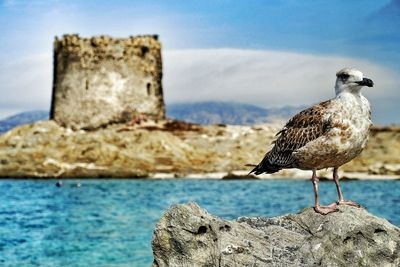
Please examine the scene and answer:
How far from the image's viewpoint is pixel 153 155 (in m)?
39.1

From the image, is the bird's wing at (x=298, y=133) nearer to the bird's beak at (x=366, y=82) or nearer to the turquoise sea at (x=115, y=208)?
the bird's beak at (x=366, y=82)

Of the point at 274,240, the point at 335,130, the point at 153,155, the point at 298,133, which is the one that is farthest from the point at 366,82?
the point at 153,155

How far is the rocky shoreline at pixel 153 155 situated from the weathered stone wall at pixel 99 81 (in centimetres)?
746

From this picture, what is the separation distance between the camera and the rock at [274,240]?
524cm

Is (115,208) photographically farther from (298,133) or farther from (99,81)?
(99,81)

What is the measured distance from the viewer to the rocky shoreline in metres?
38.5

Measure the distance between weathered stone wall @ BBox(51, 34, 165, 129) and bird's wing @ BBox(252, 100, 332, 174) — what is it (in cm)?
4422

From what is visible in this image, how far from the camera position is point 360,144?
18.8 feet

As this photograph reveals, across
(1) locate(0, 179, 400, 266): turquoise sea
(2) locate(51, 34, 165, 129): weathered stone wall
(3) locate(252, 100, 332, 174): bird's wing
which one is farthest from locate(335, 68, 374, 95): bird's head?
(2) locate(51, 34, 165, 129): weathered stone wall

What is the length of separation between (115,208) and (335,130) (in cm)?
1895

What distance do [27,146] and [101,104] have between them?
10243 millimetres

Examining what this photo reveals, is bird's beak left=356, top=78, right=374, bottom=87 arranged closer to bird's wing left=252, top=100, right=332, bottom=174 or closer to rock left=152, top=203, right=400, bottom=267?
bird's wing left=252, top=100, right=332, bottom=174

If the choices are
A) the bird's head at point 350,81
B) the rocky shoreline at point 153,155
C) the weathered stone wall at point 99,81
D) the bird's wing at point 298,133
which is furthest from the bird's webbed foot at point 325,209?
the weathered stone wall at point 99,81

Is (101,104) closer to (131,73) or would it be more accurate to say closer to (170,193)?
(131,73)
